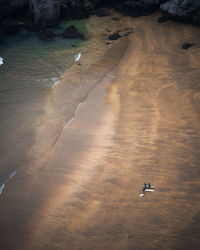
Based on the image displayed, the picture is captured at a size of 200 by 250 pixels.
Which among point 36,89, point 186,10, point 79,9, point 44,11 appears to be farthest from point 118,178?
point 79,9

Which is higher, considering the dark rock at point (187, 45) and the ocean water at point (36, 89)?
the dark rock at point (187, 45)

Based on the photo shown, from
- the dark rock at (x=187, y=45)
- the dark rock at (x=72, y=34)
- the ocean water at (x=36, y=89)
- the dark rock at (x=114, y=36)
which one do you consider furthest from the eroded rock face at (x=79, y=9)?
the dark rock at (x=114, y=36)

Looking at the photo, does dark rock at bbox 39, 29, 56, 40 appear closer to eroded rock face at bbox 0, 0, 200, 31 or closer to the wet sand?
eroded rock face at bbox 0, 0, 200, 31

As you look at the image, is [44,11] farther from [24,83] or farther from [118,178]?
[118,178]

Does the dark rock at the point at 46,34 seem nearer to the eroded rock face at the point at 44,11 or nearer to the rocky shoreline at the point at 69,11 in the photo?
the rocky shoreline at the point at 69,11

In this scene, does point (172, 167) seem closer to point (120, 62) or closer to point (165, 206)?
point (165, 206)

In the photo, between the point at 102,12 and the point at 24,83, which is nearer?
the point at 24,83
